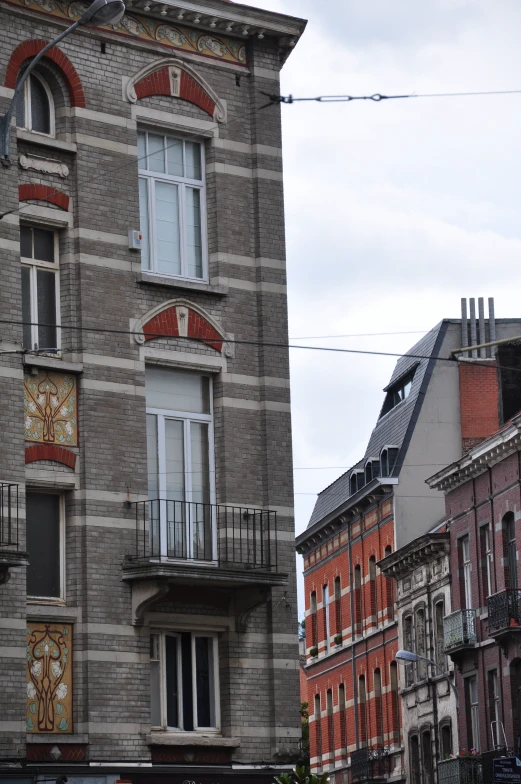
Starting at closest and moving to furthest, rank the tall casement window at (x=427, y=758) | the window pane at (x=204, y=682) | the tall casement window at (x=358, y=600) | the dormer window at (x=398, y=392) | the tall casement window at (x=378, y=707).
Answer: the window pane at (x=204, y=682)
the tall casement window at (x=427, y=758)
the tall casement window at (x=378, y=707)
the dormer window at (x=398, y=392)
the tall casement window at (x=358, y=600)

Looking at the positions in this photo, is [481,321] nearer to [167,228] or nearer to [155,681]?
[167,228]

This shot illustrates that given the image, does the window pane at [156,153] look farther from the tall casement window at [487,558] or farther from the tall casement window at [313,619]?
the tall casement window at [313,619]

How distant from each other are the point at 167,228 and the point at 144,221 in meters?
0.48

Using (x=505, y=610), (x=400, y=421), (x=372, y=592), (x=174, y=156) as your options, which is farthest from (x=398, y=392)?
(x=174, y=156)

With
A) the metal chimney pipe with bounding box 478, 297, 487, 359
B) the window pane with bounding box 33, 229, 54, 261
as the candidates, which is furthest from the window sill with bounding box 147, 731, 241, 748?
the metal chimney pipe with bounding box 478, 297, 487, 359

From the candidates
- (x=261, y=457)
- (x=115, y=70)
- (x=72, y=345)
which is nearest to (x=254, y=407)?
(x=261, y=457)

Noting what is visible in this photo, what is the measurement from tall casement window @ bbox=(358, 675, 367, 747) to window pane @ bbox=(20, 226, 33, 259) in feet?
124

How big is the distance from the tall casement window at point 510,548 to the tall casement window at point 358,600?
14141 millimetres

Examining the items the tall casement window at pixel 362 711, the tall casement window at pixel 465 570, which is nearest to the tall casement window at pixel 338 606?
the tall casement window at pixel 362 711

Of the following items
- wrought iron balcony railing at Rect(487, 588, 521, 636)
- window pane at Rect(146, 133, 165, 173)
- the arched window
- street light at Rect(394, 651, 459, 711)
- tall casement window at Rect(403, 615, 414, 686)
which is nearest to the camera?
the arched window

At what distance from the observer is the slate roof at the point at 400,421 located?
194ft

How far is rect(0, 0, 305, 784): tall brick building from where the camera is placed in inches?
1016

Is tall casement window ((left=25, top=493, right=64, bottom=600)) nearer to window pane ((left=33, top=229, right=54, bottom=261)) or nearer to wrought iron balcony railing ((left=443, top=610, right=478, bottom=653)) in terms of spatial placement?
window pane ((left=33, top=229, right=54, bottom=261))

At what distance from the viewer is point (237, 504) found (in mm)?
27938
